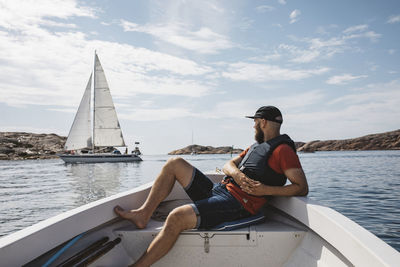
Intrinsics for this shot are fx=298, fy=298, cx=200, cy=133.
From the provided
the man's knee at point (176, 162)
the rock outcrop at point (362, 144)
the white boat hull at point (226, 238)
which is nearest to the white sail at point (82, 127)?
the white boat hull at point (226, 238)

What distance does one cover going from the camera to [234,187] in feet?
7.95

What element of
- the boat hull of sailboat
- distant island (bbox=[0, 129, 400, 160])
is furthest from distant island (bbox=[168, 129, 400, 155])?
the boat hull of sailboat

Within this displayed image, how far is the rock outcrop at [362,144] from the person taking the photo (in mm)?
106938

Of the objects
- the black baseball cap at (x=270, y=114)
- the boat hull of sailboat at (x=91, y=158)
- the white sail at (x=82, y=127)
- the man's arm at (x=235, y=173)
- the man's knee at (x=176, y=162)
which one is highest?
the white sail at (x=82, y=127)

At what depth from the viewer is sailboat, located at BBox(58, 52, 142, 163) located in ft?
116

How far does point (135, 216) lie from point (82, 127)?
118 feet

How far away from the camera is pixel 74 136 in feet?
118

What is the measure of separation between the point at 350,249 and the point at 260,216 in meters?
0.94

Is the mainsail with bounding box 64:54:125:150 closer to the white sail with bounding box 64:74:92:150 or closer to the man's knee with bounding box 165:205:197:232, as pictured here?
the white sail with bounding box 64:74:92:150

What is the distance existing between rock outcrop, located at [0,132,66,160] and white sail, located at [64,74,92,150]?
27321mm

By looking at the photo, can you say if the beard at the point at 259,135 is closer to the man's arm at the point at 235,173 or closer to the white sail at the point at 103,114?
the man's arm at the point at 235,173

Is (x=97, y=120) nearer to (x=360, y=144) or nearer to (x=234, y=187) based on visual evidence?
(x=234, y=187)

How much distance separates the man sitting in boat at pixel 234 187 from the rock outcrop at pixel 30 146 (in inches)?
2474

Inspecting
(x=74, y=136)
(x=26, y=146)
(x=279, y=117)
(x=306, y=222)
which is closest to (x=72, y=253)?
(x=306, y=222)
